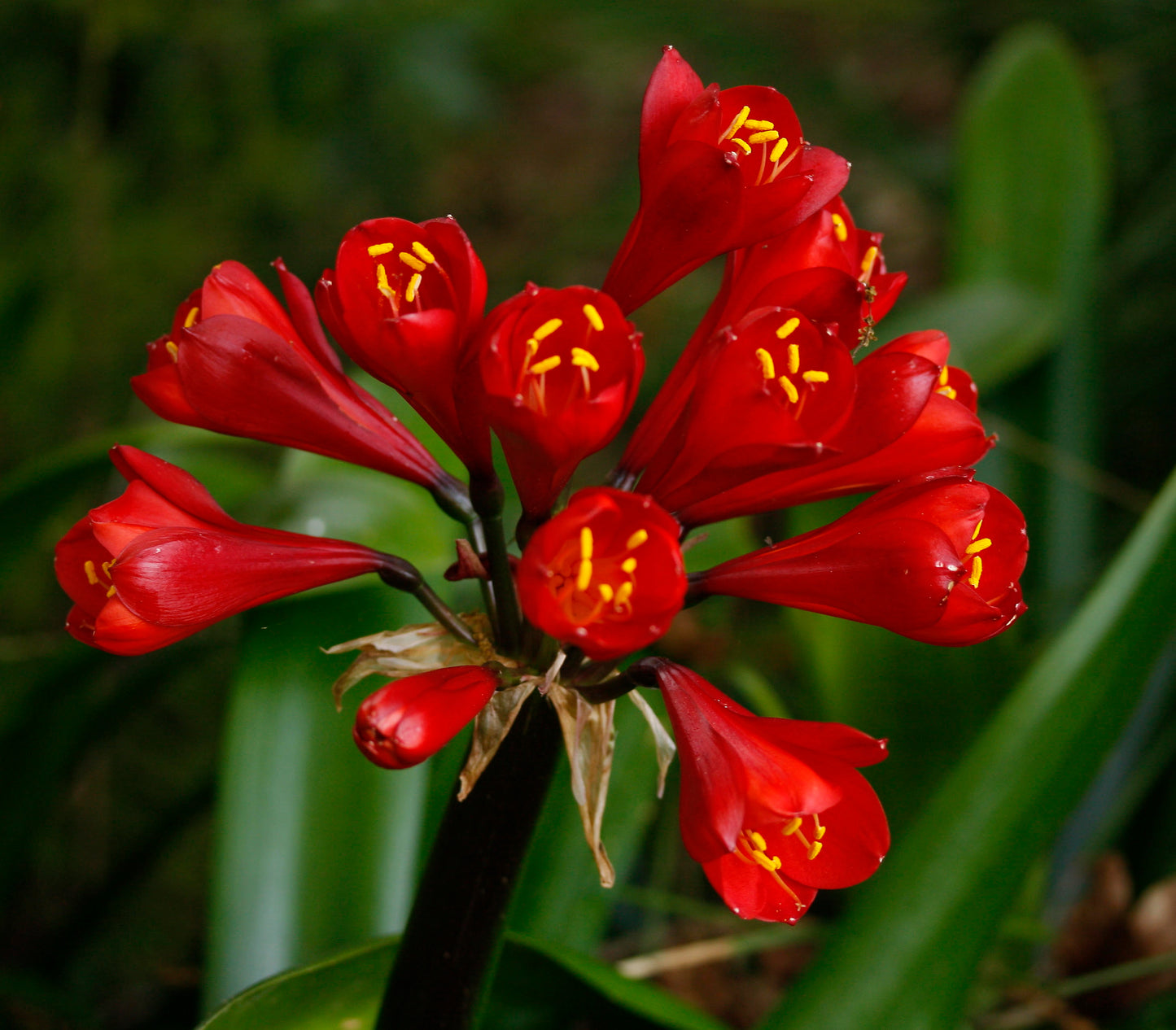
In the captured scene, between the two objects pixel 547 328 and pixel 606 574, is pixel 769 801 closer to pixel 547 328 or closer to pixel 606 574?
pixel 606 574

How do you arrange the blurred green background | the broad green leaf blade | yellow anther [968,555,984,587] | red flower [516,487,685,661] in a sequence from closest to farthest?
red flower [516,487,685,661], yellow anther [968,555,984,587], the broad green leaf blade, the blurred green background

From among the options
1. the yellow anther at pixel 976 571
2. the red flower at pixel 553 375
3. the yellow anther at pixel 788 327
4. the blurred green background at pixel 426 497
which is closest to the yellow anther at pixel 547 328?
the red flower at pixel 553 375

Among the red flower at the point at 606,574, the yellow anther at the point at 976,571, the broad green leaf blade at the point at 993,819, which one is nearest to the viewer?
the red flower at the point at 606,574

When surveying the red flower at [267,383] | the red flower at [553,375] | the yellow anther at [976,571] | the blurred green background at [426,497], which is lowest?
the blurred green background at [426,497]

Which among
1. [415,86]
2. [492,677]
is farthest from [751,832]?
[415,86]

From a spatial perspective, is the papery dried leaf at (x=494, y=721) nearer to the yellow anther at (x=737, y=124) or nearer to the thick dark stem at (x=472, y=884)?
the thick dark stem at (x=472, y=884)

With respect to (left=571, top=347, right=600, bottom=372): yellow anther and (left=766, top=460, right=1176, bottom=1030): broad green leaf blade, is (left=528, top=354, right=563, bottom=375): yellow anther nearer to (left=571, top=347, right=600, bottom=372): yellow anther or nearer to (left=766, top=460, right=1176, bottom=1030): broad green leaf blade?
(left=571, top=347, right=600, bottom=372): yellow anther

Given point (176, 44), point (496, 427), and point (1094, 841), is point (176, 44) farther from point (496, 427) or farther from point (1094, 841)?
point (1094, 841)

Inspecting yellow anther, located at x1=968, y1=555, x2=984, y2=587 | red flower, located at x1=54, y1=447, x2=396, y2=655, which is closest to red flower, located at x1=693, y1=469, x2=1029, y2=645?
yellow anther, located at x1=968, y1=555, x2=984, y2=587
